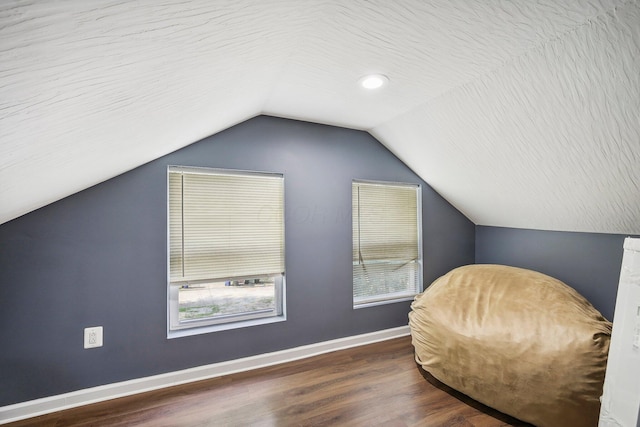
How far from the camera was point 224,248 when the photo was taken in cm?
236

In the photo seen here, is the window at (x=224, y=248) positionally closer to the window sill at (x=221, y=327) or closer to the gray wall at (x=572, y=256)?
the window sill at (x=221, y=327)

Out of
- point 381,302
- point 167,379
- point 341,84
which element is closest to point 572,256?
point 381,302

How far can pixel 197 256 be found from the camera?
2.27 metres

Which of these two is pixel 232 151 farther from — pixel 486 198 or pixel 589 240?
pixel 589 240

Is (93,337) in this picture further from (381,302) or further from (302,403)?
(381,302)

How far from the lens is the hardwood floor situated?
1.78 metres

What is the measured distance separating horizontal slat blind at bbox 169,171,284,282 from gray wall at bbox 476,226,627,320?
8.14 ft

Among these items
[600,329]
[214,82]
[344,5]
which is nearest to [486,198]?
[600,329]

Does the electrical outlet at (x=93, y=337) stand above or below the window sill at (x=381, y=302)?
above

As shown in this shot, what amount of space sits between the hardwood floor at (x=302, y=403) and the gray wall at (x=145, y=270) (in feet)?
0.66

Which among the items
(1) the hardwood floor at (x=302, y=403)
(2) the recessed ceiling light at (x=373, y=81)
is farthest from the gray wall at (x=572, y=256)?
(2) the recessed ceiling light at (x=373, y=81)

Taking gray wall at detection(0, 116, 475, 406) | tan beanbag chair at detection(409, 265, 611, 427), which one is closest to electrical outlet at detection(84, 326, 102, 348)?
gray wall at detection(0, 116, 475, 406)

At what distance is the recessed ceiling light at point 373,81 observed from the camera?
1.81 meters

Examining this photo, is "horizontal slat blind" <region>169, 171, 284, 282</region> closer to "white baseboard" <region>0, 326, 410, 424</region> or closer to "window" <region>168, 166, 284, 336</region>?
"window" <region>168, 166, 284, 336</region>
